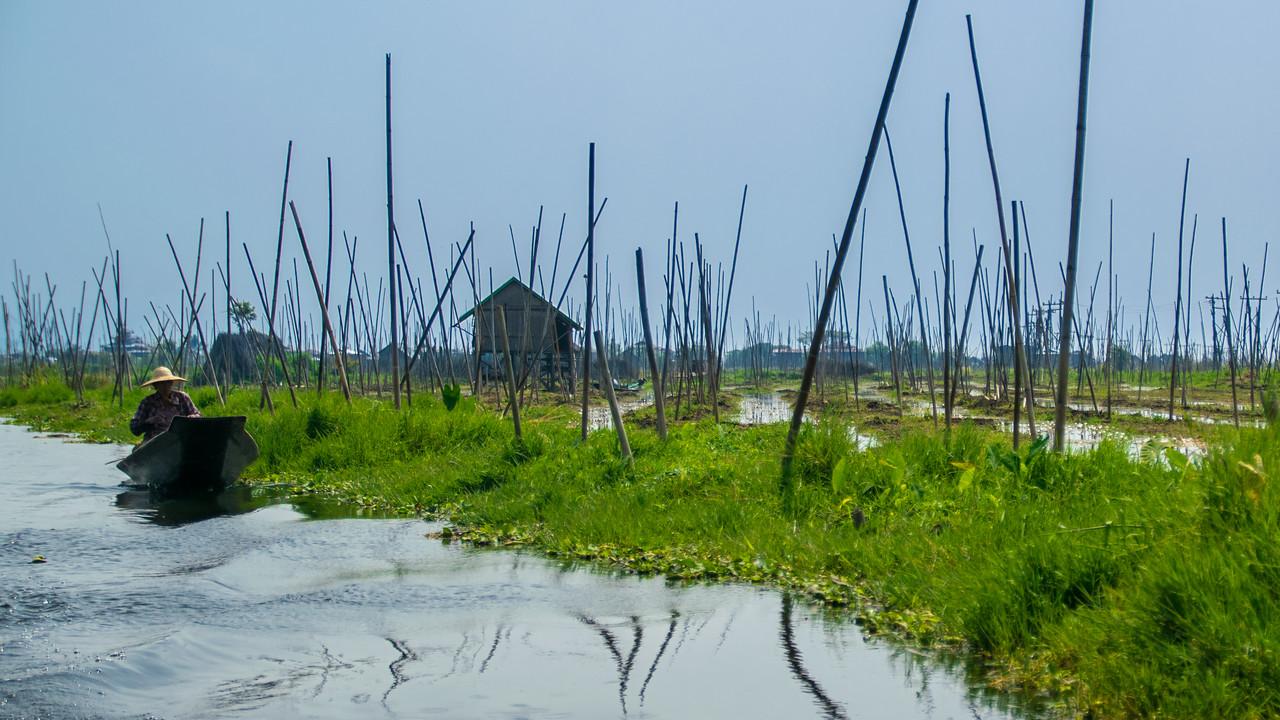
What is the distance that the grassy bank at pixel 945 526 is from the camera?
3029 mm

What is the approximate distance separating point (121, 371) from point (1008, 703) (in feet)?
56.6

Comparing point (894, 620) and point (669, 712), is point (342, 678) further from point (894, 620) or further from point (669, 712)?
point (894, 620)

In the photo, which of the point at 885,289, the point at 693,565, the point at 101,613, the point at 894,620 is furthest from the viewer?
the point at 885,289

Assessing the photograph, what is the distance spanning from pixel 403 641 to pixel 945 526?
2.61m

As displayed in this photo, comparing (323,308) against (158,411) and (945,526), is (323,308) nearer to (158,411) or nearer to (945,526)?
(158,411)

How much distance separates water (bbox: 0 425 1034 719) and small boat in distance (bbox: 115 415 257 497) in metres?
1.87

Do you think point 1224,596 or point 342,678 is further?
point 342,678

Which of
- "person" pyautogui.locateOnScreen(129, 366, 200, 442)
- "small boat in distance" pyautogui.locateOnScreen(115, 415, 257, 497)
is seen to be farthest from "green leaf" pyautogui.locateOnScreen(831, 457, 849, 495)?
"person" pyautogui.locateOnScreen(129, 366, 200, 442)

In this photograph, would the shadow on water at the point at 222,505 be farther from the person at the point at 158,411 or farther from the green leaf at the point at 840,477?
the green leaf at the point at 840,477

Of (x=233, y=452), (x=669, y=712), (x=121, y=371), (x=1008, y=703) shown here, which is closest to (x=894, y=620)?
(x=1008, y=703)

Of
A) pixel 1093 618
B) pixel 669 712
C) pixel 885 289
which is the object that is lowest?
pixel 669 712

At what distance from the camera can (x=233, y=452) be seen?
875 centimetres

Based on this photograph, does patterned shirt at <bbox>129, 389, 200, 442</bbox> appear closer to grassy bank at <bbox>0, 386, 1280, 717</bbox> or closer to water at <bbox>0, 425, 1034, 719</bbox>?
grassy bank at <bbox>0, 386, 1280, 717</bbox>

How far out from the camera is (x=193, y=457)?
27.9 ft
